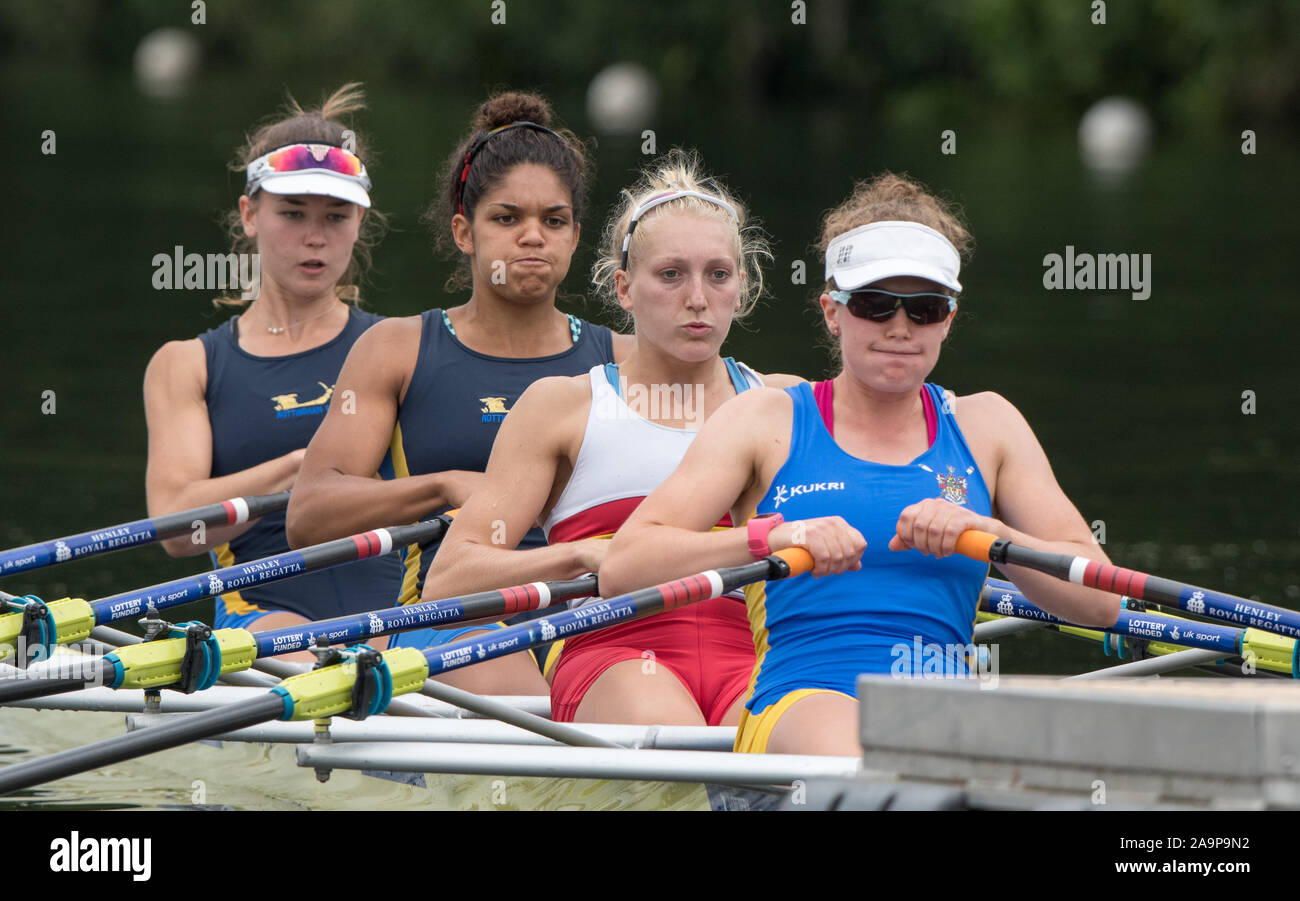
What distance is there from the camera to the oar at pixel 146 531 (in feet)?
20.1

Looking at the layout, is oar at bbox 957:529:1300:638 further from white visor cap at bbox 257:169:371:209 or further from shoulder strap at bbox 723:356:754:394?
white visor cap at bbox 257:169:371:209

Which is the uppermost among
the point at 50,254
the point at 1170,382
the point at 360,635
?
the point at 50,254

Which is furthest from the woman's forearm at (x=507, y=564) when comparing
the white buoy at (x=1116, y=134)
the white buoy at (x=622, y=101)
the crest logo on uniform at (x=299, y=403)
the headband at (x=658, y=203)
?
the white buoy at (x=622, y=101)

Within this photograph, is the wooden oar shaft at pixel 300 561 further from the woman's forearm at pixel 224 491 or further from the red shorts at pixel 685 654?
the red shorts at pixel 685 654

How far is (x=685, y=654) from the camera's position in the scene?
17.2 ft

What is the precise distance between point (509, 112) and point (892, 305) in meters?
1.87

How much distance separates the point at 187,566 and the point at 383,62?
4702 centimetres

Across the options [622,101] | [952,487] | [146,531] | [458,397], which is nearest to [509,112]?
[458,397]

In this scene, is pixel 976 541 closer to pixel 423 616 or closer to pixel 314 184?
pixel 423 616

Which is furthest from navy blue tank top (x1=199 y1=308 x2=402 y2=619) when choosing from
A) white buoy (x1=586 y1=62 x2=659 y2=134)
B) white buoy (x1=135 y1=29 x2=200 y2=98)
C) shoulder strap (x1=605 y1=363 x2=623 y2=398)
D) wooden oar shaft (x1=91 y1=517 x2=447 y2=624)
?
white buoy (x1=135 y1=29 x2=200 y2=98)

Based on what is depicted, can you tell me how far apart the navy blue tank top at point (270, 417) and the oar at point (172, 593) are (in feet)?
1.87

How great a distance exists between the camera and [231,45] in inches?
2345

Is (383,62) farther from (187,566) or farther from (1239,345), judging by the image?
(187,566)

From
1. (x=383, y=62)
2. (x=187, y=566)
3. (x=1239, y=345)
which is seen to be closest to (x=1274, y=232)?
(x=1239, y=345)
